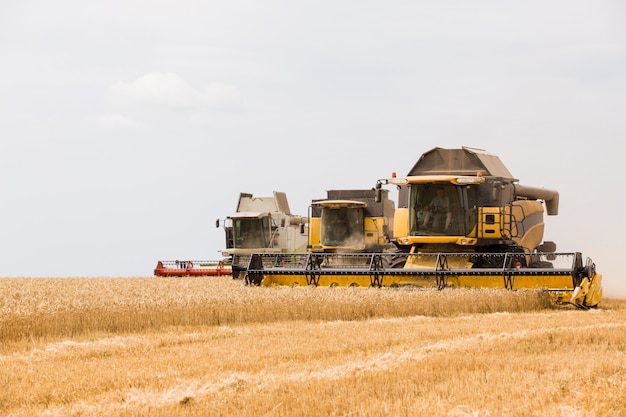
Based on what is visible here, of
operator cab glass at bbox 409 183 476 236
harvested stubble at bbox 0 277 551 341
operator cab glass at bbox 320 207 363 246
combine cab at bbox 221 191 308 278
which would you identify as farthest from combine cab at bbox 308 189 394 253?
harvested stubble at bbox 0 277 551 341

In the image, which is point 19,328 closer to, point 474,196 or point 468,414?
point 468,414

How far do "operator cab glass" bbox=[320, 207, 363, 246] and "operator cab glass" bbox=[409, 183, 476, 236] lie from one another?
5.60 metres

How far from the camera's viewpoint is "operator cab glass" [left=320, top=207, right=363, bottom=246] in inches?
930

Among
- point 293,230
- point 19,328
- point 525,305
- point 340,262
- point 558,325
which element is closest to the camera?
point 19,328

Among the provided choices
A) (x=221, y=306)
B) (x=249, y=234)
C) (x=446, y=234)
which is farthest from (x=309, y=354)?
(x=249, y=234)

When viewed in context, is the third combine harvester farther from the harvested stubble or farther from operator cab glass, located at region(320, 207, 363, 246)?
operator cab glass, located at region(320, 207, 363, 246)

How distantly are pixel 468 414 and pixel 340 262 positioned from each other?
53.4 ft

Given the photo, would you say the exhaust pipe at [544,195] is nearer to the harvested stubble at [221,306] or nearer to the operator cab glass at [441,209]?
the operator cab glass at [441,209]

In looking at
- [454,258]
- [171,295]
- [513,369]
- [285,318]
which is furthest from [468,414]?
[454,258]

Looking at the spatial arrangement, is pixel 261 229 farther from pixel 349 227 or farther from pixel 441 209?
pixel 441 209

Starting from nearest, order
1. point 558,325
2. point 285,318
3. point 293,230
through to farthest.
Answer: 1. point 558,325
2. point 285,318
3. point 293,230

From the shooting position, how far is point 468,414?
6609 millimetres

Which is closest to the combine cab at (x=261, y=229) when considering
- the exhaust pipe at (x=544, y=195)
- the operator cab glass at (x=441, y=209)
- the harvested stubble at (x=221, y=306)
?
the exhaust pipe at (x=544, y=195)

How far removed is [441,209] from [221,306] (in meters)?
5.94
